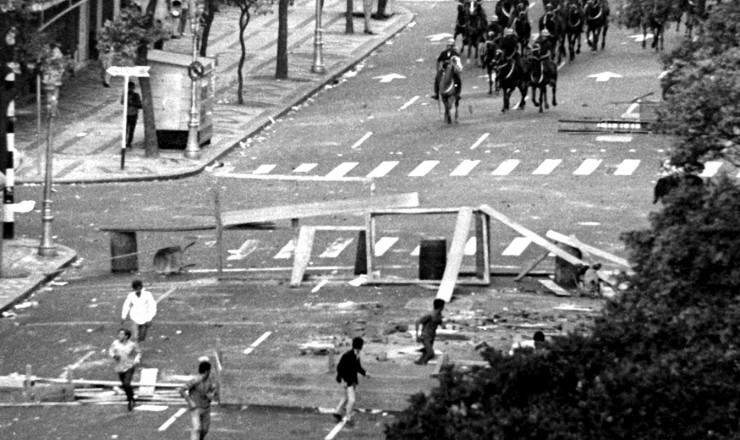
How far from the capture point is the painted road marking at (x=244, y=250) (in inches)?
1795

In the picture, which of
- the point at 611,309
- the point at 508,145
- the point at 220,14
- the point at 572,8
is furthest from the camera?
the point at 220,14

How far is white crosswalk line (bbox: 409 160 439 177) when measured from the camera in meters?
54.3

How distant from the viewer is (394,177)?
177 feet

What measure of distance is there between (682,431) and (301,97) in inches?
1893

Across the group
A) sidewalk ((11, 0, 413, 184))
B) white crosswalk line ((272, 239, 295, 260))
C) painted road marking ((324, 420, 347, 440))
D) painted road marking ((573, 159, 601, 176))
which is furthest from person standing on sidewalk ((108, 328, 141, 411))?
painted road marking ((573, 159, 601, 176))

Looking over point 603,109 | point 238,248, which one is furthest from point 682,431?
point 603,109

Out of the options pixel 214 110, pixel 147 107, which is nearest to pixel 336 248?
pixel 147 107

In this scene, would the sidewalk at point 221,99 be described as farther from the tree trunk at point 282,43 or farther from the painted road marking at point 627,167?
the painted road marking at point 627,167

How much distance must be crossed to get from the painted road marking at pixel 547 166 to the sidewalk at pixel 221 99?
29.5 feet

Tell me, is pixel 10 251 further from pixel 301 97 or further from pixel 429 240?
pixel 301 97

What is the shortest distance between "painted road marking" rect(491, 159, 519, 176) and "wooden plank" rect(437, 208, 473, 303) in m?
12.0

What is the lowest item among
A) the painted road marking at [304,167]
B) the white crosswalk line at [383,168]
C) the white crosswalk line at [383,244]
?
the painted road marking at [304,167]

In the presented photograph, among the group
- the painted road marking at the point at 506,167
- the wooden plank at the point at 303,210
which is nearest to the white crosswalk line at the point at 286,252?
the wooden plank at the point at 303,210

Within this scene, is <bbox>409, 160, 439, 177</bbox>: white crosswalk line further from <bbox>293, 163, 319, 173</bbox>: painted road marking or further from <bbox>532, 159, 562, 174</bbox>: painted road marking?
<bbox>293, 163, 319, 173</bbox>: painted road marking
